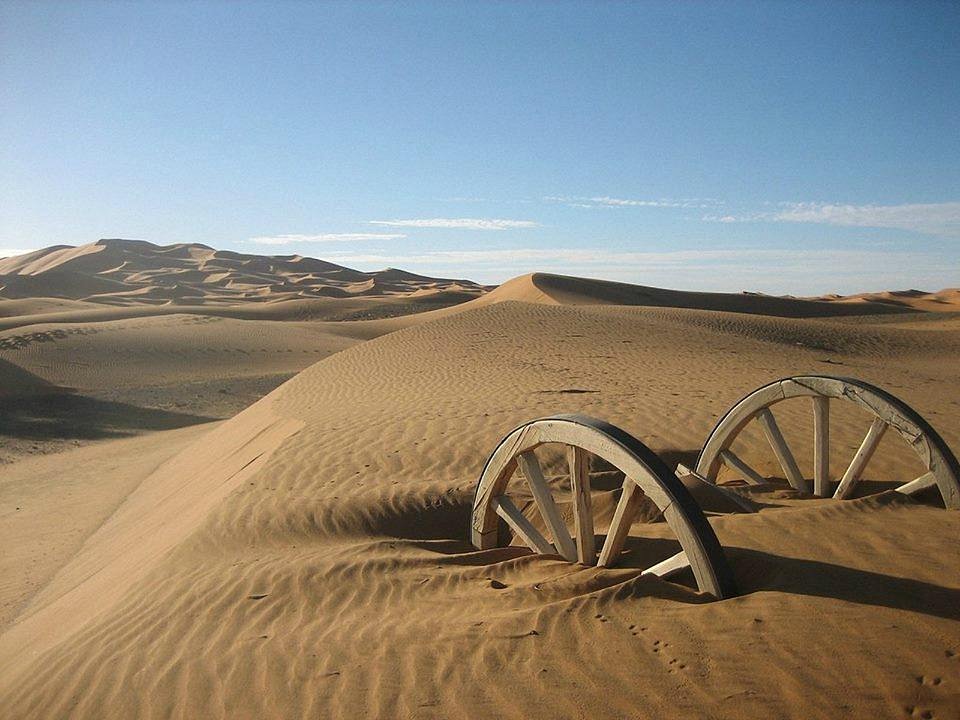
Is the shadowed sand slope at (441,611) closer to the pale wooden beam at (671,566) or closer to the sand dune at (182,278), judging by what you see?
the pale wooden beam at (671,566)

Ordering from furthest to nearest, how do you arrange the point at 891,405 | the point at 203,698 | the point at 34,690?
1. the point at 891,405
2. the point at 34,690
3. the point at 203,698

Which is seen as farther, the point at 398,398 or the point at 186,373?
the point at 186,373

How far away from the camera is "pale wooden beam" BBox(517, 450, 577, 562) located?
4.21 meters

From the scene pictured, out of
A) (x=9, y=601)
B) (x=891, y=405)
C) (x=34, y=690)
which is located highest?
(x=891, y=405)

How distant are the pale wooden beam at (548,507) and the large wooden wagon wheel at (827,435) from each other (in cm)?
185

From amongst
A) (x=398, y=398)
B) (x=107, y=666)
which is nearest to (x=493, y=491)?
(x=107, y=666)

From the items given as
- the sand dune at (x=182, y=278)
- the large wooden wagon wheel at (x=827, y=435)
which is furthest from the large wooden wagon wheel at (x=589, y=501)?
the sand dune at (x=182, y=278)

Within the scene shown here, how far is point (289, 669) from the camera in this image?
11.5ft

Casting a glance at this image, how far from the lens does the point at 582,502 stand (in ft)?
13.0

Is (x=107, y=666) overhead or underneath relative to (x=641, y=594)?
underneath

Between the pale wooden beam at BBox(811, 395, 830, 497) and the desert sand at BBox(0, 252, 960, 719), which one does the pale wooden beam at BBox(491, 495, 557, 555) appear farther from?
the pale wooden beam at BBox(811, 395, 830, 497)

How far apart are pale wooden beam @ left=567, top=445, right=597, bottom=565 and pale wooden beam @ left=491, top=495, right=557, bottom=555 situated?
12.5 inches

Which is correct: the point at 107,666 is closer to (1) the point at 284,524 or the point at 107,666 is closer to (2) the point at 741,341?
(1) the point at 284,524

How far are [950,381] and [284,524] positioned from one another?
13.4m
